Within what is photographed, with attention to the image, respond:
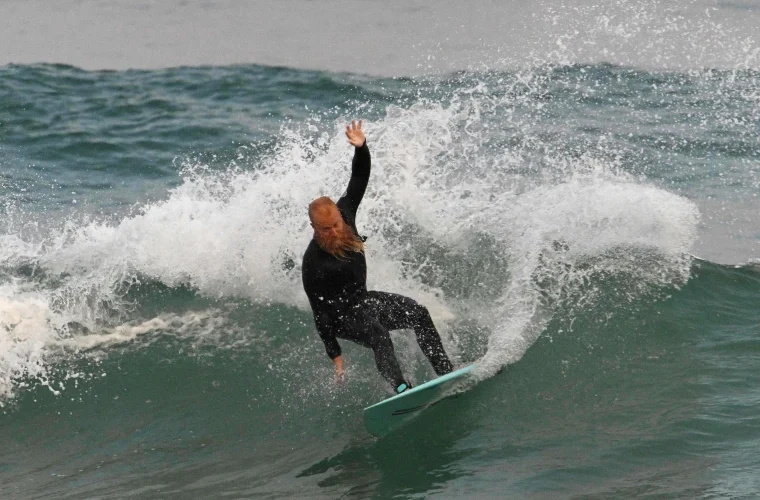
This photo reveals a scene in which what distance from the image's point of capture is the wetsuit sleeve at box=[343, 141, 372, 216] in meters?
5.92

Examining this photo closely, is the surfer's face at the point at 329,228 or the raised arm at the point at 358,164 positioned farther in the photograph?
the raised arm at the point at 358,164

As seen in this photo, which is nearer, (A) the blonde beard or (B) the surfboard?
(A) the blonde beard

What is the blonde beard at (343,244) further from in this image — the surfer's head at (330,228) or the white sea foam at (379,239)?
the white sea foam at (379,239)

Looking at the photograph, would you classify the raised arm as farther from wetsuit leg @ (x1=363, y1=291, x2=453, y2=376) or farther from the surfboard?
the surfboard

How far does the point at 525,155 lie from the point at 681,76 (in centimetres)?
539

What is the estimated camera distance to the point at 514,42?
588 inches

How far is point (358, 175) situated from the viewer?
19.6 ft

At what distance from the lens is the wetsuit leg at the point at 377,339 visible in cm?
Result: 593

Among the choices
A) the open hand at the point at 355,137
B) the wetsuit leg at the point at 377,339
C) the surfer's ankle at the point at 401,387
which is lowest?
the surfer's ankle at the point at 401,387

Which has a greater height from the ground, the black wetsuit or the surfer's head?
the surfer's head

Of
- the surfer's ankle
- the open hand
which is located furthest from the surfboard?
the open hand

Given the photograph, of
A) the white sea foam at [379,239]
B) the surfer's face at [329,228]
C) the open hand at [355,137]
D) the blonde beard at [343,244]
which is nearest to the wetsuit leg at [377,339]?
the blonde beard at [343,244]

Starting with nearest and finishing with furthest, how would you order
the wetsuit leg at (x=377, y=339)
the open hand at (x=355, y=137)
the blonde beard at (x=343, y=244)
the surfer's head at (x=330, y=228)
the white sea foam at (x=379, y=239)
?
the surfer's head at (x=330, y=228) < the blonde beard at (x=343, y=244) < the open hand at (x=355, y=137) < the wetsuit leg at (x=377, y=339) < the white sea foam at (x=379, y=239)

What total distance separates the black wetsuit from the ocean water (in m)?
0.55
